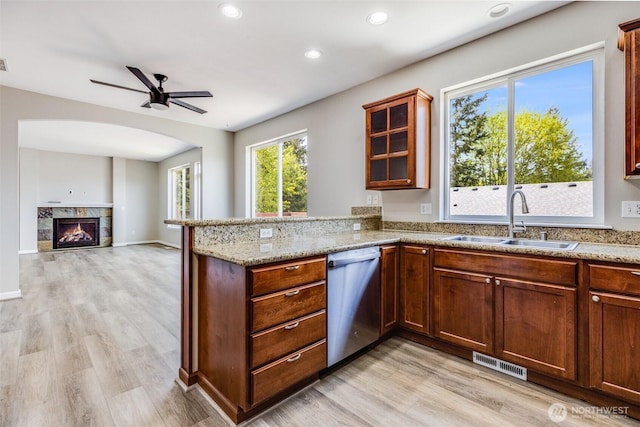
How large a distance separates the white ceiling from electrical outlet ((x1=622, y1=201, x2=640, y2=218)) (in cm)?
156

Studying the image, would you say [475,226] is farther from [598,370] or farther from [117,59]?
[117,59]

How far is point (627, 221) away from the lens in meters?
1.95

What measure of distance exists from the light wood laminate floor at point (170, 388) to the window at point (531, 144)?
136 cm

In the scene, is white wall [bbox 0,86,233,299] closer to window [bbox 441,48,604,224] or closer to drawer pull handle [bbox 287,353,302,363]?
drawer pull handle [bbox 287,353,302,363]

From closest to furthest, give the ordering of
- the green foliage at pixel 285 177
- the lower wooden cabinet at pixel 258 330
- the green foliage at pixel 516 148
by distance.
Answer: the lower wooden cabinet at pixel 258 330, the green foliage at pixel 516 148, the green foliage at pixel 285 177

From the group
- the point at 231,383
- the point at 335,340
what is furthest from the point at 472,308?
the point at 231,383

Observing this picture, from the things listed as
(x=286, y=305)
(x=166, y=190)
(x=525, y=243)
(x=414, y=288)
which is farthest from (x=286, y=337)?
(x=166, y=190)

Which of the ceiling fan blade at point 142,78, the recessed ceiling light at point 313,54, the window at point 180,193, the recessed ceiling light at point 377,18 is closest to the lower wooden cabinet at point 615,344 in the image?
the recessed ceiling light at point 377,18

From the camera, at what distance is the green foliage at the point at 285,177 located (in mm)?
4543

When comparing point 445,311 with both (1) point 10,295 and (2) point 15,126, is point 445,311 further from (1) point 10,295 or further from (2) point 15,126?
(2) point 15,126

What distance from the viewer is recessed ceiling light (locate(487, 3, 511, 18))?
2203mm

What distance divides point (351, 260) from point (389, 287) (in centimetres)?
60

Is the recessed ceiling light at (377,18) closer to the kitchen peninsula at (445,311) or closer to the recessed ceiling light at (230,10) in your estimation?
the recessed ceiling light at (230,10)

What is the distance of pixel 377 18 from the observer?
2367 mm
